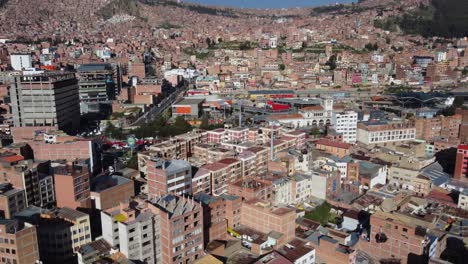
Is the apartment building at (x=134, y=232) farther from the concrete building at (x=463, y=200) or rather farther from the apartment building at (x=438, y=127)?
the apartment building at (x=438, y=127)

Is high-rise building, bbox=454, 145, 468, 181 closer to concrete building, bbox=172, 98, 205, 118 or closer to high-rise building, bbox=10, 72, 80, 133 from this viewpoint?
concrete building, bbox=172, 98, 205, 118

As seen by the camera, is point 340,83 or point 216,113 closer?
point 216,113

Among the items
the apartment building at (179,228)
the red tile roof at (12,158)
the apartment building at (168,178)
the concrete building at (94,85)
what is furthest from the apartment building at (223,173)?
the concrete building at (94,85)

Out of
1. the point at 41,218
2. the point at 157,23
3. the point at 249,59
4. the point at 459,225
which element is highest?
the point at 157,23

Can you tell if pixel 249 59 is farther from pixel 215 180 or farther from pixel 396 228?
pixel 396 228

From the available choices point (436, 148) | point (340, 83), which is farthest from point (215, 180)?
point (340, 83)

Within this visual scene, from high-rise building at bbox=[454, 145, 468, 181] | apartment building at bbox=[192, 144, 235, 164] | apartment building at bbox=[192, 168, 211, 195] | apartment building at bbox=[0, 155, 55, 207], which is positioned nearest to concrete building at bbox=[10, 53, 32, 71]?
apartment building at bbox=[192, 144, 235, 164]

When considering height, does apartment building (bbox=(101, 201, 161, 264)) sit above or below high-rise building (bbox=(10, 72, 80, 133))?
below

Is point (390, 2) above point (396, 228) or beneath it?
above
